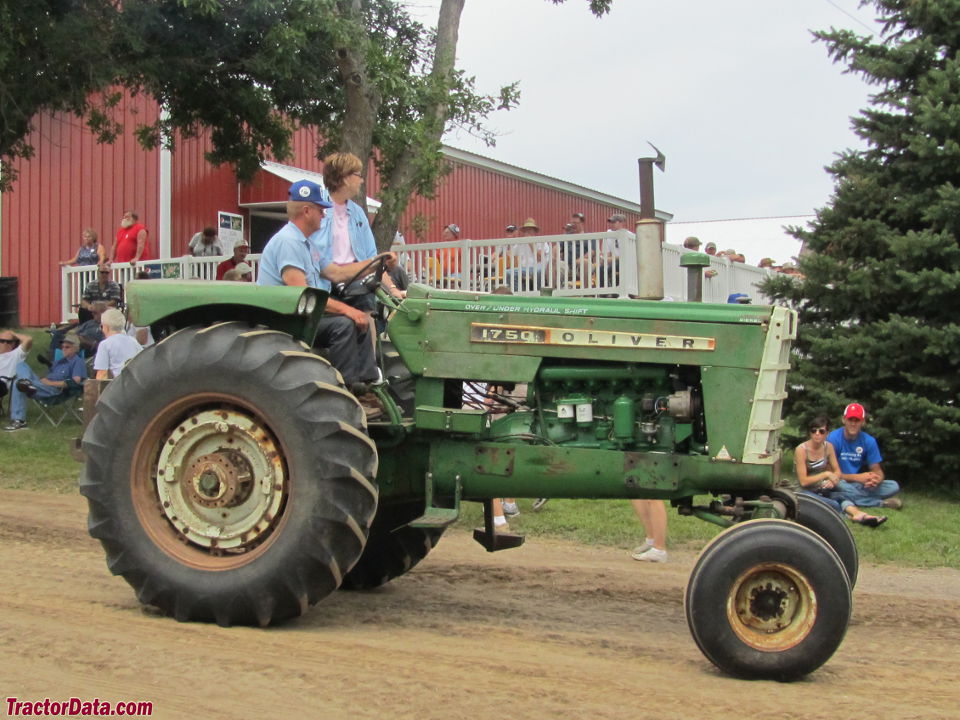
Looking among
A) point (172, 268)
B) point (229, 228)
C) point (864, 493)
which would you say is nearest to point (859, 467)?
point (864, 493)

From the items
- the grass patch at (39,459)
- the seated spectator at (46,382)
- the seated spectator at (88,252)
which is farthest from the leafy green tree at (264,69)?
the seated spectator at (88,252)

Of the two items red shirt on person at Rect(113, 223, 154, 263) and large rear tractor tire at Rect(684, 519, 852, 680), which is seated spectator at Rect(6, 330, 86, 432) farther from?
large rear tractor tire at Rect(684, 519, 852, 680)

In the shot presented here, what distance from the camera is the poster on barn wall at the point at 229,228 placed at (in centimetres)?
2086

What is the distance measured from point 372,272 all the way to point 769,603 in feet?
8.24

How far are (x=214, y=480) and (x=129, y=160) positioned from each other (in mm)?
16198

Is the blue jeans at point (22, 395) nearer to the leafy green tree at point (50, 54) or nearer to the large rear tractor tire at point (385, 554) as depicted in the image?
the leafy green tree at point (50, 54)

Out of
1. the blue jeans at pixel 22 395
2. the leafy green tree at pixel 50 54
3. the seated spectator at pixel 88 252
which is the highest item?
the leafy green tree at pixel 50 54

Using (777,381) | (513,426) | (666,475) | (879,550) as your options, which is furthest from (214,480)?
(879,550)

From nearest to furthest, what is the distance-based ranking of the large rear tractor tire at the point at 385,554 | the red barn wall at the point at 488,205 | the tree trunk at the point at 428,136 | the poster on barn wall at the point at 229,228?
the large rear tractor tire at the point at 385,554, the tree trunk at the point at 428,136, the poster on barn wall at the point at 229,228, the red barn wall at the point at 488,205

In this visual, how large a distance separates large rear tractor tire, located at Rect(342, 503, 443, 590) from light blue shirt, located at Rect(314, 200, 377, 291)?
1.36m

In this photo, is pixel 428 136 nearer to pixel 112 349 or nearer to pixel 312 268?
pixel 112 349

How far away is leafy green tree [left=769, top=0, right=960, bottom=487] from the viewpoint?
10227mm

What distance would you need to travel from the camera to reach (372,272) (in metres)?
5.80

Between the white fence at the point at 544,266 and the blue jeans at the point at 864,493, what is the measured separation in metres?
3.96
